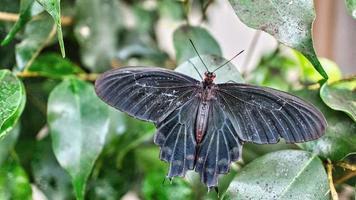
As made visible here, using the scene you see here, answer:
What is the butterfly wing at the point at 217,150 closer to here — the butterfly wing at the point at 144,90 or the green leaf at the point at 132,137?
the butterfly wing at the point at 144,90

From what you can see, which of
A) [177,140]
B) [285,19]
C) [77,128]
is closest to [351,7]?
[285,19]

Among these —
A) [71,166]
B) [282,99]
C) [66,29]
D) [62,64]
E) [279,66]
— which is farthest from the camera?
[279,66]

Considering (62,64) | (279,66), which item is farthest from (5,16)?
(279,66)

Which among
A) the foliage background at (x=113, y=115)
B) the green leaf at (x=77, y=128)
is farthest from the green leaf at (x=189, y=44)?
the green leaf at (x=77, y=128)

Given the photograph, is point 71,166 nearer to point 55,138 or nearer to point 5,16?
point 55,138

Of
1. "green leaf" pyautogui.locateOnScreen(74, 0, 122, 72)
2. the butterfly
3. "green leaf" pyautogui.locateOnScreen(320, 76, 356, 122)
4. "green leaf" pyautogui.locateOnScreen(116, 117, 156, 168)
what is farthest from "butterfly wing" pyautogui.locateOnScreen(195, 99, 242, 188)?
"green leaf" pyautogui.locateOnScreen(74, 0, 122, 72)

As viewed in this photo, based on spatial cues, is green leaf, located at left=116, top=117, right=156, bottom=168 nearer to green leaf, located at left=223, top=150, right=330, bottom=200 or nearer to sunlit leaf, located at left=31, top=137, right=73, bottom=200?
sunlit leaf, located at left=31, top=137, right=73, bottom=200
